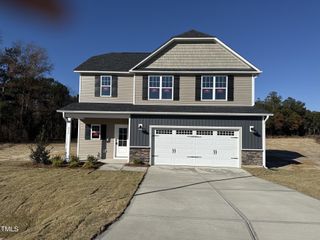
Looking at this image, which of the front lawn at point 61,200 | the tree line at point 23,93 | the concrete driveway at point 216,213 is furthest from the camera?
the tree line at point 23,93

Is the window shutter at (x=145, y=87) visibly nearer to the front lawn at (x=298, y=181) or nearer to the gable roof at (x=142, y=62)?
the gable roof at (x=142, y=62)

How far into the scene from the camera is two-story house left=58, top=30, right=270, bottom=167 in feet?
56.3

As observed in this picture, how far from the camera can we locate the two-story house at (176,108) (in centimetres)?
1716

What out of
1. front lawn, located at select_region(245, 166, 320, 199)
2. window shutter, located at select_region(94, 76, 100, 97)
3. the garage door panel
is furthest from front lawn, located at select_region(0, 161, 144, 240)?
window shutter, located at select_region(94, 76, 100, 97)

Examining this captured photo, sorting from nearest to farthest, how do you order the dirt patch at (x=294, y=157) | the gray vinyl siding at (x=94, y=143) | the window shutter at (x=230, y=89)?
the window shutter at (x=230, y=89) < the gray vinyl siding at (x=94, y=143) < the dirt patch at (x=294, y=157)

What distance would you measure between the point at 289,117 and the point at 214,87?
42901 millimetres

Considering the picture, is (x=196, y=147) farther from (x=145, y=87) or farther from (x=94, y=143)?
(x=94, y=143)

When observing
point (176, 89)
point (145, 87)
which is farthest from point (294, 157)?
point (145, 87)

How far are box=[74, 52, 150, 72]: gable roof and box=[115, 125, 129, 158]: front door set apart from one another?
3703 mm

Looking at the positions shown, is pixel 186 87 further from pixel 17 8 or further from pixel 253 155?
pixel 17 8

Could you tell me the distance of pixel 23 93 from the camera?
126 feet

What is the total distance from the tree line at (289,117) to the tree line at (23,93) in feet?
111

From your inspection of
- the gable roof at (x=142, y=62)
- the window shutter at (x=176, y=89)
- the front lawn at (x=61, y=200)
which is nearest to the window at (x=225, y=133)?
the window shutter at (x=176, y=89)

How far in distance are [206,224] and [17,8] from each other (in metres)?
5.78
